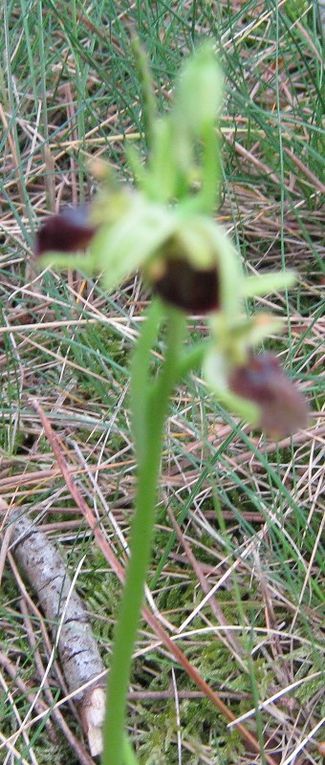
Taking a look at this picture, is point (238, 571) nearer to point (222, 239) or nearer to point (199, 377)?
point (199, 377)

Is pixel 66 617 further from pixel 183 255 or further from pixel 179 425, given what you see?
pixel 183 255

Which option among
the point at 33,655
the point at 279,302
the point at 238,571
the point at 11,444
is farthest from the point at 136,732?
the point at 279,302

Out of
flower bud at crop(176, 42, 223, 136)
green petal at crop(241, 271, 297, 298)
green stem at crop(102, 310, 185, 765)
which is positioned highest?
flower bud at crop(176, 42, 223, 136)

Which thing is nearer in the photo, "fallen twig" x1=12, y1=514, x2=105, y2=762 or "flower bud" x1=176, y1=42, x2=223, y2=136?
"flower bud" x1=176, y1=42, x2=223, y2=136

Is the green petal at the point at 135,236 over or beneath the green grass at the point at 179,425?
over

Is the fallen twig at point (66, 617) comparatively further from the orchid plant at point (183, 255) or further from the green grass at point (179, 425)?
the orchid plant at point (183, 255)

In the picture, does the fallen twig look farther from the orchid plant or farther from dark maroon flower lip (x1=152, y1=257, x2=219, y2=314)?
dark maroon flower lip (x1=152, y1=257, x2=219, y2=314)

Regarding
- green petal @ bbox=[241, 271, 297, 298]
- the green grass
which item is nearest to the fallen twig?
the green grass

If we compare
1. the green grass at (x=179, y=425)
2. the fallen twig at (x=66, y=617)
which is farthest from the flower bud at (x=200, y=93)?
the fallen twig at (x=66, y=617)
